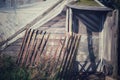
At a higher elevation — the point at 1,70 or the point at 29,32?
the point at 29,32

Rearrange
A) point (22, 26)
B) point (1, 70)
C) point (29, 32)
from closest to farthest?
1. point (1, 70)
2. point (29, 32)
3. point (22, 26)

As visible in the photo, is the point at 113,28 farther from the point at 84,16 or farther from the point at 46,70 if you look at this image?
the point at 46,70

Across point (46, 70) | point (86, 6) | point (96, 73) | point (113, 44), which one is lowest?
point (96, 73)

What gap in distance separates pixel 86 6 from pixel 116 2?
1.48 metres

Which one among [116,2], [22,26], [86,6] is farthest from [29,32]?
[116,2]

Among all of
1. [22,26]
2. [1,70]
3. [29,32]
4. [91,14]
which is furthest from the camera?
[91,14]

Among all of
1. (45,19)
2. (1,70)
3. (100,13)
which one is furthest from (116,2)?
(1,70)

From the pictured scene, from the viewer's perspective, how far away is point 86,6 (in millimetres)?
7973

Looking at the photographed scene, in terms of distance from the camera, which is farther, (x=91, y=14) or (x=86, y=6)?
(x=91, y=14)

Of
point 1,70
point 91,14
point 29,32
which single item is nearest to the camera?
point 1,70

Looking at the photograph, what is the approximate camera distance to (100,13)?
9.03 m

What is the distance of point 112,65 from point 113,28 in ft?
4.43

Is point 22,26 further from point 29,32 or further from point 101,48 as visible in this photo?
point 101,48

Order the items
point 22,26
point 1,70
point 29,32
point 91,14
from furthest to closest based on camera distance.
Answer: point 91,14
point 22,26
point 29,32
point 1,70
